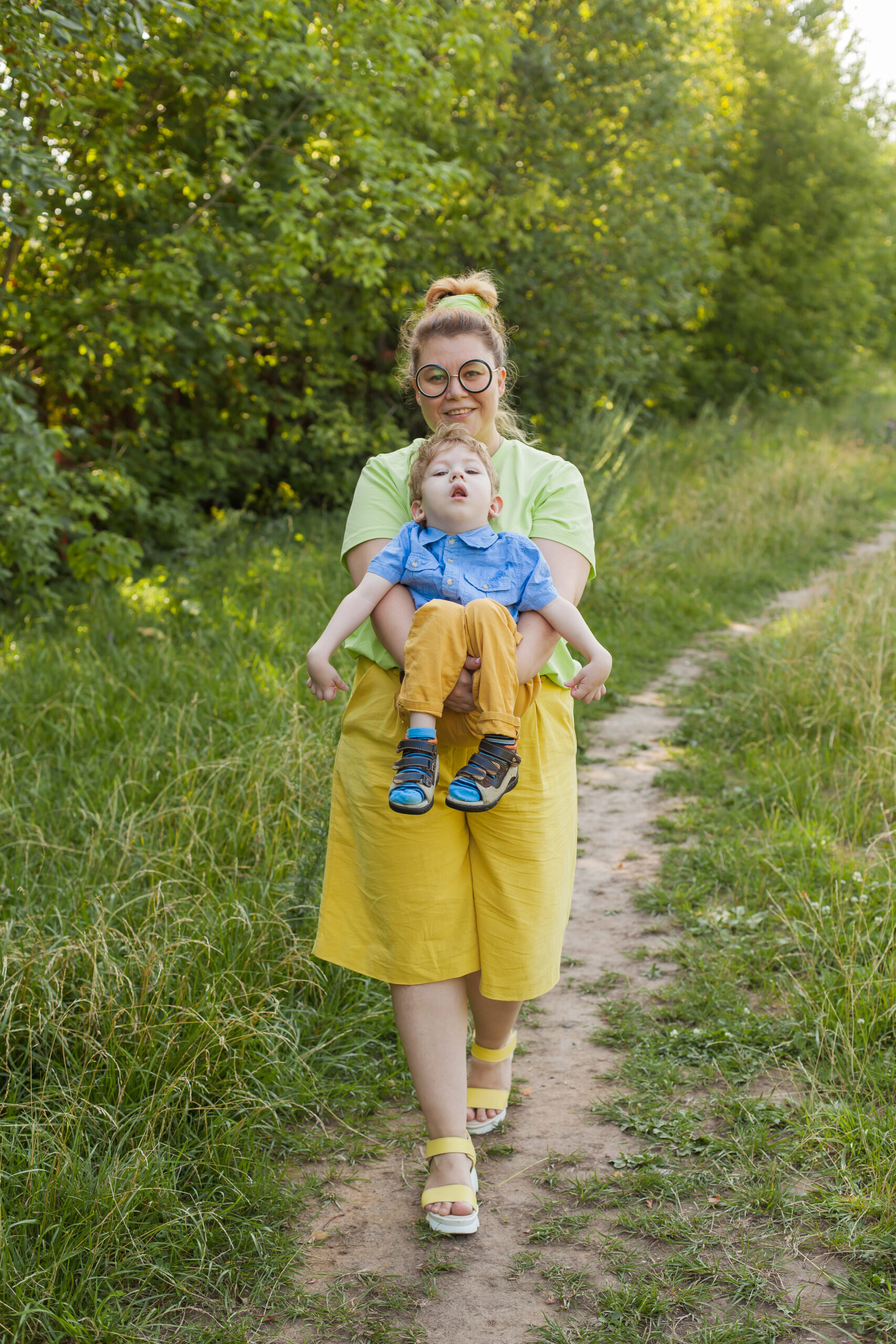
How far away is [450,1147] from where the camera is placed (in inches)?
96.5

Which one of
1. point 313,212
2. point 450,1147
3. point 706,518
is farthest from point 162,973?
point 706,518

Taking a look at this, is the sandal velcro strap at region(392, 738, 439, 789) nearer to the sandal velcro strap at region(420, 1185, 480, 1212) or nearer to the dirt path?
the sandal velcro strap at region(420, 1185, 480, 1212)

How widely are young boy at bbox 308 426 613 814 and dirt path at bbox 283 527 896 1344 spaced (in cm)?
104

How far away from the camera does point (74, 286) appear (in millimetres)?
6660

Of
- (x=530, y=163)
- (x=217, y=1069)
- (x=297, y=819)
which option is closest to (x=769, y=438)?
(x=530, y=163)

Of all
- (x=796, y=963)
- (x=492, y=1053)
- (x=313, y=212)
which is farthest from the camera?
(x=313, y=212)

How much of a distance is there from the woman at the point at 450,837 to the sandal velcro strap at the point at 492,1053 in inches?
12.1

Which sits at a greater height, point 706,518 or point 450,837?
point 450,837

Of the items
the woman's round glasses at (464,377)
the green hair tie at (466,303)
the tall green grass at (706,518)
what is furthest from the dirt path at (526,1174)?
the tall green grass at (706,518)

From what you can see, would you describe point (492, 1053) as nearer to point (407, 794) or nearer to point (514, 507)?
point (407, 794)

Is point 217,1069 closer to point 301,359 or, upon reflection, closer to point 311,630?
point 311,630

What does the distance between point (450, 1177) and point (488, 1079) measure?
17.1 inches

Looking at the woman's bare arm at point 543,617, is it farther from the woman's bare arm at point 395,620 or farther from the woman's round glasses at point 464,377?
the woman's round glasses at point 464,377

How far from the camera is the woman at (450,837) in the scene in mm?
2416
